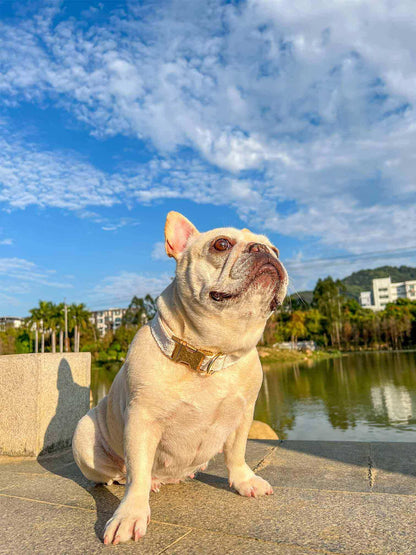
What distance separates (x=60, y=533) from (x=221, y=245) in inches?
72.7

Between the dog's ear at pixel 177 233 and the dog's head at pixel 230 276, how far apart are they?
0.27 ft

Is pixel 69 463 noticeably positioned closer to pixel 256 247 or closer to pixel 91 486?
pixel 91 486

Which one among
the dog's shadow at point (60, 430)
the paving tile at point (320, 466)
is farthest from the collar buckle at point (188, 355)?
the dog's shadow at point (60, 430)

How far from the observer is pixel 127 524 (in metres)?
2.28

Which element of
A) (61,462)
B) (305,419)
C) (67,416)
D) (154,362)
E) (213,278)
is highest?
(213,278)

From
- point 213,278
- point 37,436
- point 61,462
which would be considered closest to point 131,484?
point 213,278

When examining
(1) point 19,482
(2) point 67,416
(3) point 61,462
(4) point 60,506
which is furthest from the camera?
(2) point 67,416

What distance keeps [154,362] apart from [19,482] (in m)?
2.01

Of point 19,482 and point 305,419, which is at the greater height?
point 19,482

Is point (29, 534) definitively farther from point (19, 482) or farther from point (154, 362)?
point (19, 482)

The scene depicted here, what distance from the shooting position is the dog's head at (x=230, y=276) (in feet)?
7.98

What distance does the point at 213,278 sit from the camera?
2506 millimetres

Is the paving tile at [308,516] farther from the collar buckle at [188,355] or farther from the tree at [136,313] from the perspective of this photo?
the tree at [136,313]

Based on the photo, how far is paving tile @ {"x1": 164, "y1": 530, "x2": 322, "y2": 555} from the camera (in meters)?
2.01
